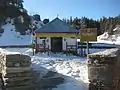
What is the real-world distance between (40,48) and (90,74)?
17204mm

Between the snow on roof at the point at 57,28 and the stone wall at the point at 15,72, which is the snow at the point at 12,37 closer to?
the snow on roof at the point at 57,28

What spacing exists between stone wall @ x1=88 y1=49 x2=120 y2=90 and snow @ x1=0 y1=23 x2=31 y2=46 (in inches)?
1478

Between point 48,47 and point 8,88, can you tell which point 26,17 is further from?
point 8,88

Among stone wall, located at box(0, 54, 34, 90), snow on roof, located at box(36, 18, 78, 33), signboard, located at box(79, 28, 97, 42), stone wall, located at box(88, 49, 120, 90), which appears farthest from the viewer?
snow on roof, located at box(36, 18, 78, 33)

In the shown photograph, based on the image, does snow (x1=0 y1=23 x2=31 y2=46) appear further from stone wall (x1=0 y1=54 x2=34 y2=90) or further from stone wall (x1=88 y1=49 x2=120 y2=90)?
stone wall (x1=0 y1=54 x2=34 y2=90)

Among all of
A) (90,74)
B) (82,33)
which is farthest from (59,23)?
(90,74)

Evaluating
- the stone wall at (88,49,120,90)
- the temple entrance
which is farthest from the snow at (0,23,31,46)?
the stone wall at (88,49,120,90)

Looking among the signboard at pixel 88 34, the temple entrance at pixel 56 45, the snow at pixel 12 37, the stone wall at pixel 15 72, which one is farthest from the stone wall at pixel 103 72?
the snow at pixel 12 37

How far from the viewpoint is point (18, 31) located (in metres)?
53.0

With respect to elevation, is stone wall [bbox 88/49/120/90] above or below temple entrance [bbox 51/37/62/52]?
below

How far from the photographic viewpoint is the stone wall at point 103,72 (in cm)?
1000

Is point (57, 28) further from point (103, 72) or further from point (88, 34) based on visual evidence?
point (103, 72)

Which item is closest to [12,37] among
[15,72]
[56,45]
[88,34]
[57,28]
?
[56,45]

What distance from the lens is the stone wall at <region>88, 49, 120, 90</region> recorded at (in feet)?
32.8
